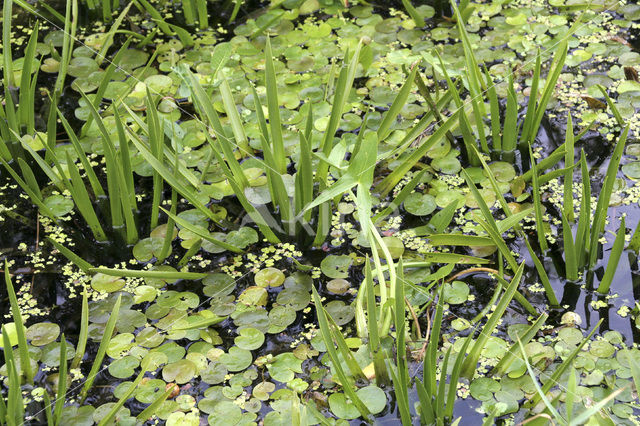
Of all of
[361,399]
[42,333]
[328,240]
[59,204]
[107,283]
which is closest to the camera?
[361,399]

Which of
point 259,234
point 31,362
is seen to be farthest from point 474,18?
point 31,362

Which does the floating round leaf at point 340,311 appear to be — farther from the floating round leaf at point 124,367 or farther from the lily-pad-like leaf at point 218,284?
the floating round leaf at point 124,367

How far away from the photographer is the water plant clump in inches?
68.7

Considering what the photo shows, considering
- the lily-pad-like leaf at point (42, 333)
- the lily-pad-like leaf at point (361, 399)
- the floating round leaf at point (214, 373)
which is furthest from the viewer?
the lily-pad-like leaf at point (42, 333)

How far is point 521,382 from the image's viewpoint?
69.8 inches

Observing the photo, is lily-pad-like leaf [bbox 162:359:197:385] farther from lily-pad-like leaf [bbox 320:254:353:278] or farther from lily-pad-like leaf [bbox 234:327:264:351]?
lily-pad-like leaf [bbox 320:254:353:278]

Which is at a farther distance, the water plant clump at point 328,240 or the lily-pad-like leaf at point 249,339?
the lily-pad-like leaf at point 249,339

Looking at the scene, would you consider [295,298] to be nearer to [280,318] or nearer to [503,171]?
[280,318]

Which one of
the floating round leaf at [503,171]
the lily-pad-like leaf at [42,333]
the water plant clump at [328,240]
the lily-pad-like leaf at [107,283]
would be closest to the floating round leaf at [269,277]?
the water plant clump at [328,240]

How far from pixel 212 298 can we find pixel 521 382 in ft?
2.86

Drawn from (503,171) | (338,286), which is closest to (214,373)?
(338,286)

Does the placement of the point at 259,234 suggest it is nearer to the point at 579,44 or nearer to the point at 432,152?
the point at 432,152

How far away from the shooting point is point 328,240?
7.27 feet

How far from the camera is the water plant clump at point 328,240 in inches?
68.7
